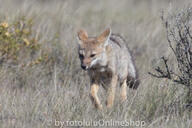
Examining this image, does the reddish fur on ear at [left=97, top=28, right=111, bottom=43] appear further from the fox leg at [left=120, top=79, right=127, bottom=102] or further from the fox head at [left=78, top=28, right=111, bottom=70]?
the fox leg at [left=120, top=79, right=127, bottom=102]

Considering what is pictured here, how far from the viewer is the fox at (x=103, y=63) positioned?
724cm

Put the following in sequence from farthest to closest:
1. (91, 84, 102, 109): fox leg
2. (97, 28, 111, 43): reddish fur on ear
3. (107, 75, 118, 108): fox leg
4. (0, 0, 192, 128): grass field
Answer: (97, 28, 111, 43): reddish fur on ear
(91, 84, 102, 109): fox leg
(107, 75, 118, 108): fox leg
(0, 0, 192, 128): grass field

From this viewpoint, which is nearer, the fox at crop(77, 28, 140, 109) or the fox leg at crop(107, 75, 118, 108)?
the fox leg at crop(107, 75, 118, 108)

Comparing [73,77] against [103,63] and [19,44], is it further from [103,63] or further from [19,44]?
[103,63]

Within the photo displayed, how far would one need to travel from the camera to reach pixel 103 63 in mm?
7418

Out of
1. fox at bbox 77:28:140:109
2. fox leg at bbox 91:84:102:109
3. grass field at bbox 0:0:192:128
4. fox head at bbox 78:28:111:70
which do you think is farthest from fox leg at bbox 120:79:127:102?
fox head at bbox 78:28:111:70

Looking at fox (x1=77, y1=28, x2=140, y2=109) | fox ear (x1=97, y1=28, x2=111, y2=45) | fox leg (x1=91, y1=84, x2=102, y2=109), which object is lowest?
fox leg (x1=91, y1=84, x2=102, y2=109)

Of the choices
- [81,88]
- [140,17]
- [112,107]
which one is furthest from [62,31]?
[112,107]

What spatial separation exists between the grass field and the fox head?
37 cm

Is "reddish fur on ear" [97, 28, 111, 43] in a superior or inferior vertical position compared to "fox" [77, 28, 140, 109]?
superior

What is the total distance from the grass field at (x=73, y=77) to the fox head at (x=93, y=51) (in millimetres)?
367

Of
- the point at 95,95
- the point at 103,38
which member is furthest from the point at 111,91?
the point at 103,38

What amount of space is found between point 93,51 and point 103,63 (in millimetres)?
262

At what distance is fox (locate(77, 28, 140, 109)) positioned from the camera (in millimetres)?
7238
